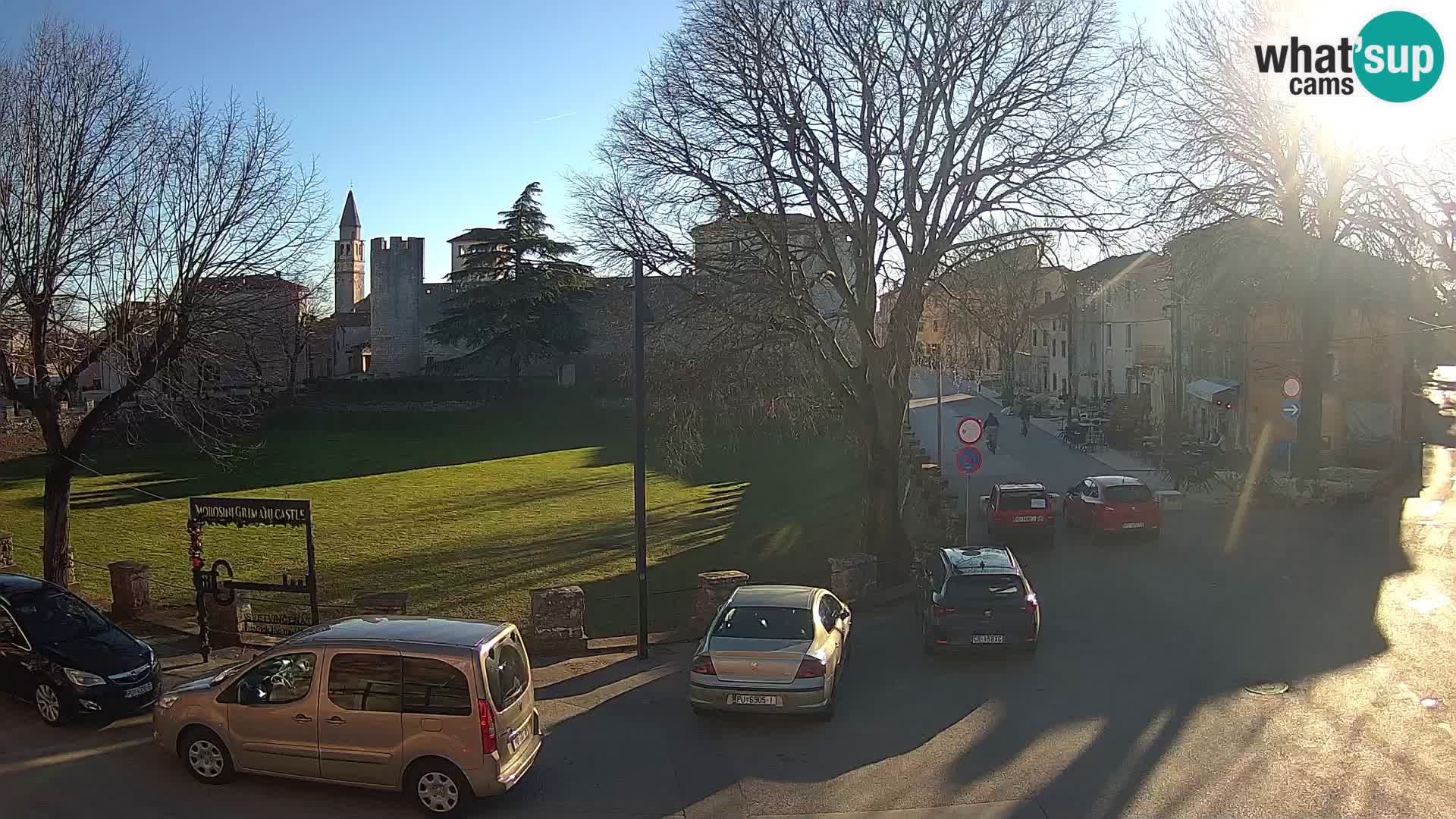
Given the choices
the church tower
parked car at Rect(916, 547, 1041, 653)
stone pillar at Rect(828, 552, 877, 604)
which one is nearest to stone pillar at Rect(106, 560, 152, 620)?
stone pillar at Rect(828, 552, 877, 604)

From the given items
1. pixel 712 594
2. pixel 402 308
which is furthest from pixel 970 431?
pixel 402 308

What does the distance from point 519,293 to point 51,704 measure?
5220cm

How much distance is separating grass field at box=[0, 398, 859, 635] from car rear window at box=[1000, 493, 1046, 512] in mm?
3909

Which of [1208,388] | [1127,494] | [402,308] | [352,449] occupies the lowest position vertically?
[1127,494]

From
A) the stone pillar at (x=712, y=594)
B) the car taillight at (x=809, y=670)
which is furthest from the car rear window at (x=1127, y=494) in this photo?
the car taillight at (x=809, y=670)

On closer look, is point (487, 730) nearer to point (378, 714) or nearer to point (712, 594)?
point (378, 714)

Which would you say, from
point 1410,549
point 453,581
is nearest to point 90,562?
point 453,581

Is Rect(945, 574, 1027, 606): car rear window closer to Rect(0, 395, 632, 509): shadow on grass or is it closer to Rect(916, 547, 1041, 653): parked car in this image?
Rect(916, 547, 1041, 653): parked car

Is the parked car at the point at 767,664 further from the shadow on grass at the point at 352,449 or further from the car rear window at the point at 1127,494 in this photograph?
the shadow on grass at the point at 352,449

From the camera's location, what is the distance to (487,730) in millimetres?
9266

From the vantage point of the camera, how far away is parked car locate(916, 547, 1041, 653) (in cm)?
1466

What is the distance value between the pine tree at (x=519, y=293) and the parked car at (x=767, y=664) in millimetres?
50594

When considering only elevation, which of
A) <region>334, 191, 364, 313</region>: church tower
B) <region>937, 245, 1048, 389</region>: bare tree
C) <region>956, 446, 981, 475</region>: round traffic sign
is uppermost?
<region>334, 191, 364, 313</region>: church tower

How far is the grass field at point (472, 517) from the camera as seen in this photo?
74.2ft
